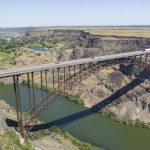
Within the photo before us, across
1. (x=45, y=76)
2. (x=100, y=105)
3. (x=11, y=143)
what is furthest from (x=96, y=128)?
(x=11, y=143)

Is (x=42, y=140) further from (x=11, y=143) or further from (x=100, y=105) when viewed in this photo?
(x=100, y=105)

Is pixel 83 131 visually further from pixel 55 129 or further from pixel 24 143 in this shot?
pixel 24 143

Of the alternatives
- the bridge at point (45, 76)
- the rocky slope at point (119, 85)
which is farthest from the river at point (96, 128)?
the bridge at point (45, 76)

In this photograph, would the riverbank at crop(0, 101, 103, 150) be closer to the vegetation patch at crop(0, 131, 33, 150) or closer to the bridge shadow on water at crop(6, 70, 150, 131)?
the vegetation patch at crop(0, 131, 33, 150)

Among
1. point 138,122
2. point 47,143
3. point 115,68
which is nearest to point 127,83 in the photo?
point 115,68

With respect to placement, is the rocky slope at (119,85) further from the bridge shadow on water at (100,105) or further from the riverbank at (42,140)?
the riverbank at (42,140)

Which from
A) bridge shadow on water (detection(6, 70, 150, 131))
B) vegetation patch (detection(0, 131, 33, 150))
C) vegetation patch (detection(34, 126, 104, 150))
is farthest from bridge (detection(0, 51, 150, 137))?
vegetation patch (detection(0, 131, 33, 150))
